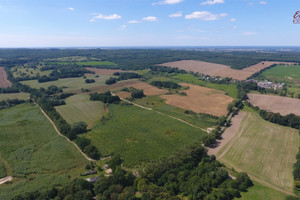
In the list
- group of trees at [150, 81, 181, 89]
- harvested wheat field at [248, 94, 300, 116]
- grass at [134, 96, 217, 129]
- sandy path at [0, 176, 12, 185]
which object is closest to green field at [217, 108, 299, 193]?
grass at [134, 96, 217, 129]

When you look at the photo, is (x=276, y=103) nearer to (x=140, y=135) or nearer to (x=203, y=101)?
(x=203, y=101)

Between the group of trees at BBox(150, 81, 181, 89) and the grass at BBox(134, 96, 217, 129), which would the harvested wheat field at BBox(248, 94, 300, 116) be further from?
the group of trees at BBox(150, 81, 181, 89)

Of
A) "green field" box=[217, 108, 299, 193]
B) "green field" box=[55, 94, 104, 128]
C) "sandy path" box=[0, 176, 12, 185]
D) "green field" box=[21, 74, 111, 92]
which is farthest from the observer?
"green field" box=[21, 74, 111, 92]

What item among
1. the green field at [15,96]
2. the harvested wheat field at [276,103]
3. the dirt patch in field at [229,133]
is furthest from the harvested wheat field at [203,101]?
the green field at [15,96]

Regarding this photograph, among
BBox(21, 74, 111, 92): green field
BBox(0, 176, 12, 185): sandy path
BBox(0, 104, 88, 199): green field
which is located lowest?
BBox(0, 176, 12, 185): sandy path

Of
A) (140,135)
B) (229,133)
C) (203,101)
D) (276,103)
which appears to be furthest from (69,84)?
(276,103)

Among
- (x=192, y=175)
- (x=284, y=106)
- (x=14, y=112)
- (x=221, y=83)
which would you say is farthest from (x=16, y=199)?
(x=221, y=83)

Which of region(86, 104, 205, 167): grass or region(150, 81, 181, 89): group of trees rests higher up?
region(150, 81, 181, 89): group of trees
